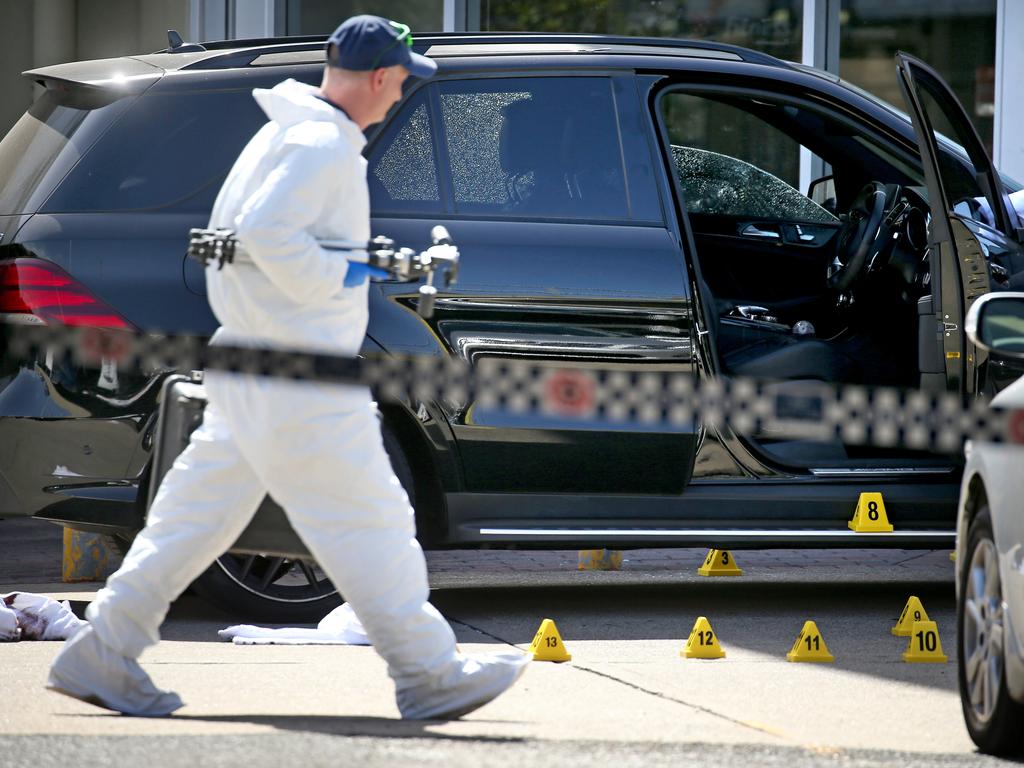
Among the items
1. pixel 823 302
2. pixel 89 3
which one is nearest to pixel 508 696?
pixel 823 302

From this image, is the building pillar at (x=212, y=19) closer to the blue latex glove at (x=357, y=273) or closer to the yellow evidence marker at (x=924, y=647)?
the yellow evidence marker at (x=924, y=647)

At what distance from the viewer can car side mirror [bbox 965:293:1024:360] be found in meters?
4.47

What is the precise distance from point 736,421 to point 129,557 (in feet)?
8.38

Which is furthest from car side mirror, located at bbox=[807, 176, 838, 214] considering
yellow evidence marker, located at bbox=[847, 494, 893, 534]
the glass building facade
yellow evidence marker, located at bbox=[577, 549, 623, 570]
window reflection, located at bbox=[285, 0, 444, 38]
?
window reflection, located at bbox=[285, 0, 444, 38]

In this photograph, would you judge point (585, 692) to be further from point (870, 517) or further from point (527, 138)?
point (527, 138)

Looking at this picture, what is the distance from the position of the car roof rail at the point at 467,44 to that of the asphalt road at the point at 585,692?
1.91 metres

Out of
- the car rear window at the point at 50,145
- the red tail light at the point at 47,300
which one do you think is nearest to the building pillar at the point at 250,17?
the car rear window at the point at 50,145

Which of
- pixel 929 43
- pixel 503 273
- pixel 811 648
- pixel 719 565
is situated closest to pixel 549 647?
pixel 811 648

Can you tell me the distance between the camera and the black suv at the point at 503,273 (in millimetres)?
6242

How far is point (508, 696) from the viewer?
17.4 feet

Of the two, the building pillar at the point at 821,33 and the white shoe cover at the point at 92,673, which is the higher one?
the building pillar at the point at 821,33

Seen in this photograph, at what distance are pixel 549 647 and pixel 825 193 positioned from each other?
9.96 feet

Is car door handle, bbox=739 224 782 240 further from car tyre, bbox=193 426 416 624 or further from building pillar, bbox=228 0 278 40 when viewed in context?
building pillar, bbox=228 0 278 40

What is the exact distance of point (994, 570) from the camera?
14.9 ft
